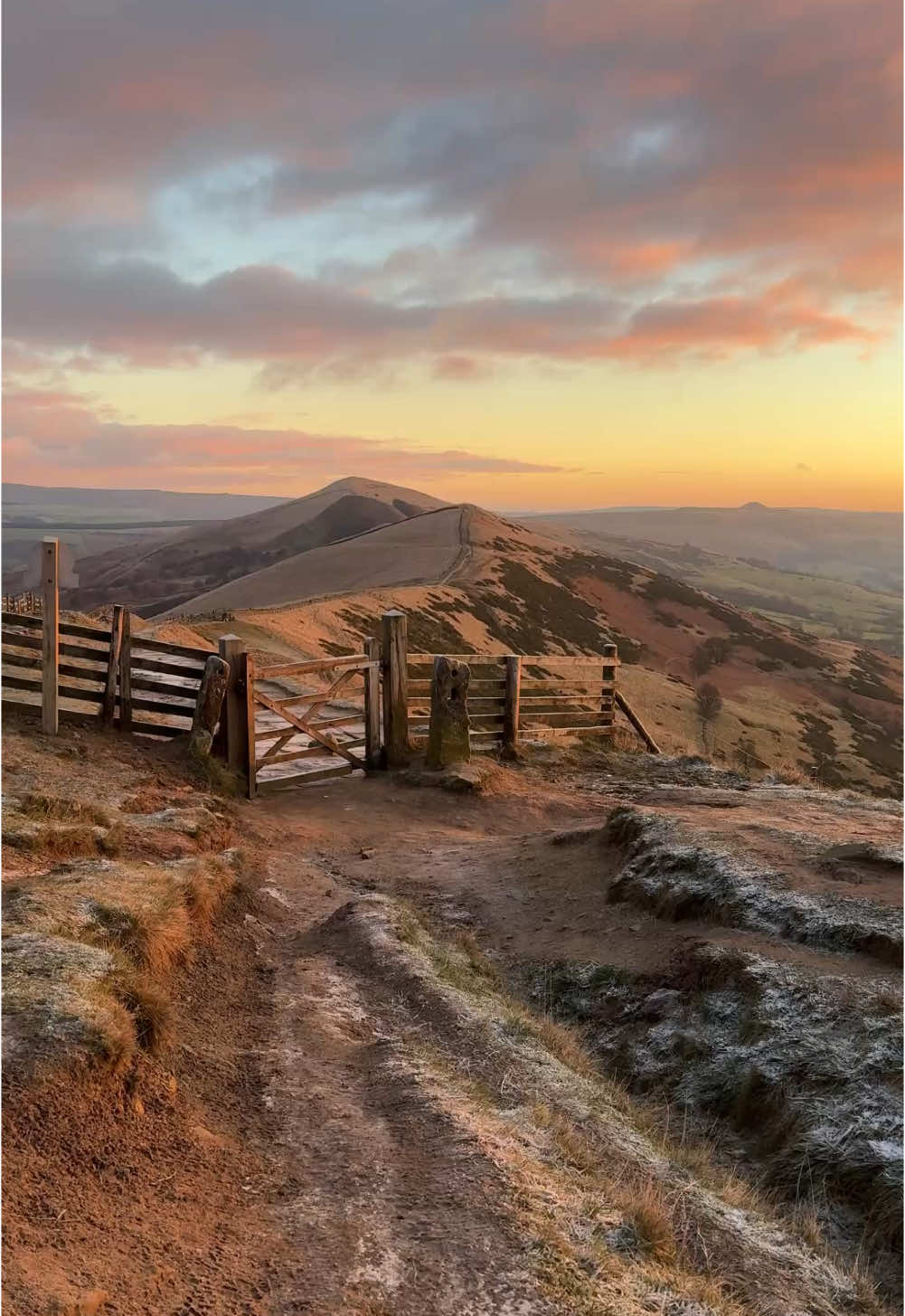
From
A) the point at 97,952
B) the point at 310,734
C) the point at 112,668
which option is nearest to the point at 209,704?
the point at 112,668

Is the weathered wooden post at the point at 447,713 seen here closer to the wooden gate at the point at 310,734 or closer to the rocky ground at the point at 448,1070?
the wooden gate at the point at 310,734

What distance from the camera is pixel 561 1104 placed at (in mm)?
5340

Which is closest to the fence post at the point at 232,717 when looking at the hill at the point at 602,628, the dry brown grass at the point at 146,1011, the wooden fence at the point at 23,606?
the dry brown grass at the point at 146,1011

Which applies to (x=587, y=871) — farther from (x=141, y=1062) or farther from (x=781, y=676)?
(x=781, y=676)

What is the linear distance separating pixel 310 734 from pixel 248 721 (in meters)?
1.18

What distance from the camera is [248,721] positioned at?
12.7m

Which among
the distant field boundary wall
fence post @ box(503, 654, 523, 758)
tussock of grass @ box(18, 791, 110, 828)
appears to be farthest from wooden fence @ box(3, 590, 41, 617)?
tussock of grass @ box(18, 791, 110, 828)

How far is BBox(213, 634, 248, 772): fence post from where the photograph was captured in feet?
40.8

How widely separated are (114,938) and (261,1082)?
5.22 ft

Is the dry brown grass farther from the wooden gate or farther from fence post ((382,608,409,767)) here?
fence post ((382,608,409,767))

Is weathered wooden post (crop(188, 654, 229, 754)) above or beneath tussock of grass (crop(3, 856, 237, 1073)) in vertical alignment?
above

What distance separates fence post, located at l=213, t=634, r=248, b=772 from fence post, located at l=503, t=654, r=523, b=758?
523 cm

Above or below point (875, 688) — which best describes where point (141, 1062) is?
above

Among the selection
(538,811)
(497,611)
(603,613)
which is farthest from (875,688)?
(538,811)
